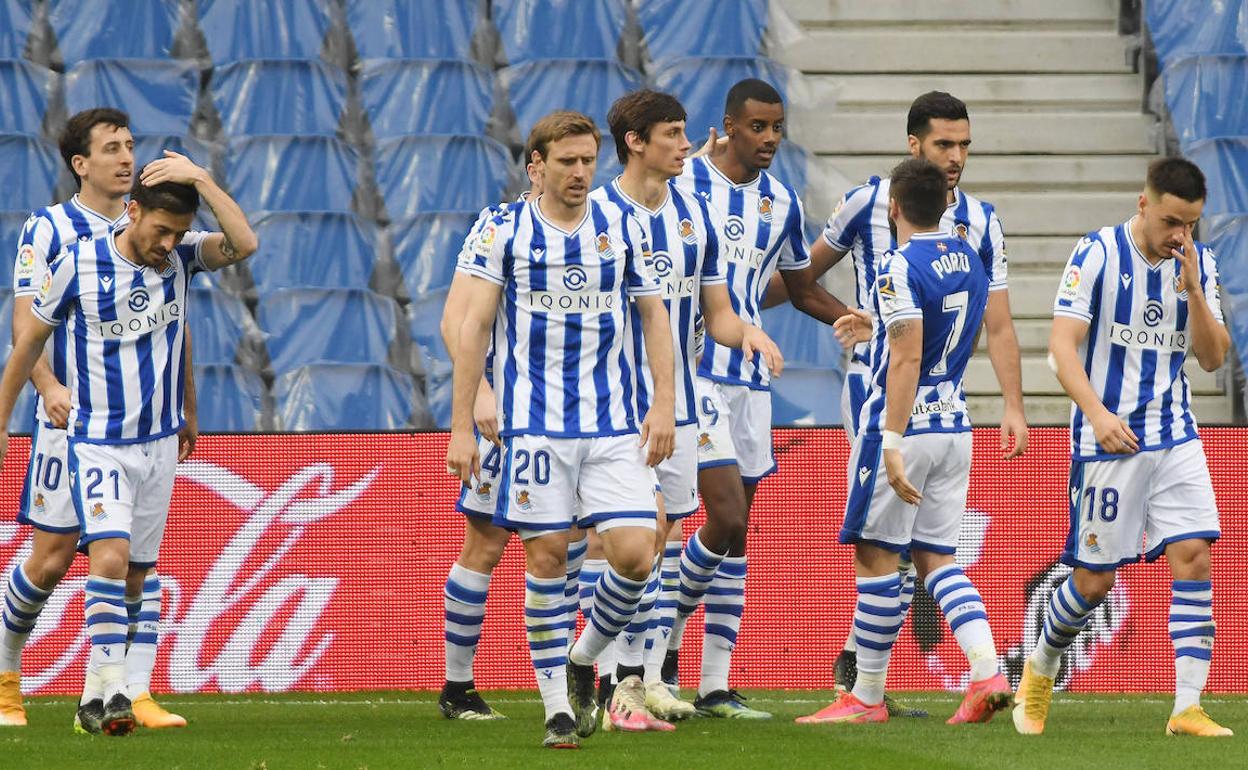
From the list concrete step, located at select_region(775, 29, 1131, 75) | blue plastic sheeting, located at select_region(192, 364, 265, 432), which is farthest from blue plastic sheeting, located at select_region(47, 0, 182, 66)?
concrete step, located at select_region(775, 29, 1131, 75)

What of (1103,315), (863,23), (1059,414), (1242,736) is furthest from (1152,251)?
(863,23)

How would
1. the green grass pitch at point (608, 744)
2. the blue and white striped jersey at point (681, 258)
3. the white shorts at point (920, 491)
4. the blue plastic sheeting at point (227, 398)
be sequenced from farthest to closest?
the blue plastic sheeting at point (227, 398), the blue and white striped jersey at point (681, 258), the white shorts at point (920, 491), the green grass pitch at point (608, 744)

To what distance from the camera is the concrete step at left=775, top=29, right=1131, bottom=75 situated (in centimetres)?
1411

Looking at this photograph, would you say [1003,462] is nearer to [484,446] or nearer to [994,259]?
[994,259]

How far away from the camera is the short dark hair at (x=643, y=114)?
680 centimetres

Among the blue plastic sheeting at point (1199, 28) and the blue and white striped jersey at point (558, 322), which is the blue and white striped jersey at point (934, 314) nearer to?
the blue and white striped jersey at point (558, 322)

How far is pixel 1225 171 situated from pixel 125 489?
8.47m

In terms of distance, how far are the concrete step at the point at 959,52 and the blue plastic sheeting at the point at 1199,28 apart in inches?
23.2

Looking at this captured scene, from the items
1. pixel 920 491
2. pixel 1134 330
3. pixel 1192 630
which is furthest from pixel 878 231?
pixel 1192 630

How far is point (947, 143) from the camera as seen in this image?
7.28 metres

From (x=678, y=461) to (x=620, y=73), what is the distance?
680 centimetres

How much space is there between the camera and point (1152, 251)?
6484 millimetres

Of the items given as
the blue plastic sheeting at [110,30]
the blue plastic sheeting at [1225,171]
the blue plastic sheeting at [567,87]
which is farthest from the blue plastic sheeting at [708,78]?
the blue plastic sheeting at [110,30]

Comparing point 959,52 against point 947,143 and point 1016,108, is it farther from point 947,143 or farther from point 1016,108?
point 947,143
